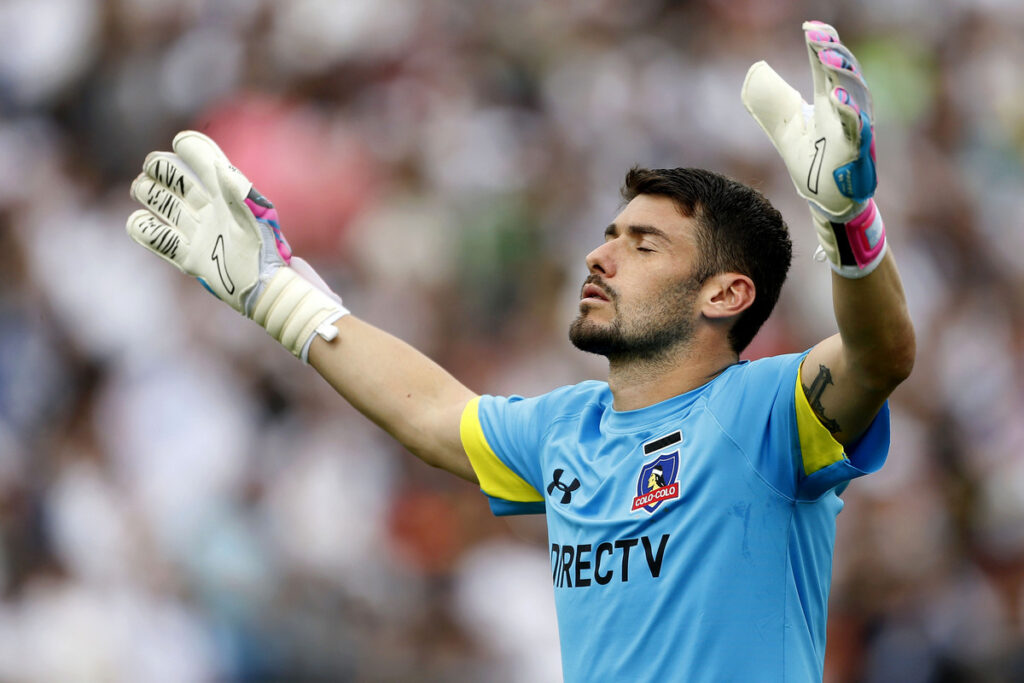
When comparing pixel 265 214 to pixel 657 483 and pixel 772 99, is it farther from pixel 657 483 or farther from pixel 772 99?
pixel 772 99

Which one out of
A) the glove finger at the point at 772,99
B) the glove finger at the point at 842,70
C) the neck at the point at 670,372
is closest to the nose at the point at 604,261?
the neck at the point at 670,372

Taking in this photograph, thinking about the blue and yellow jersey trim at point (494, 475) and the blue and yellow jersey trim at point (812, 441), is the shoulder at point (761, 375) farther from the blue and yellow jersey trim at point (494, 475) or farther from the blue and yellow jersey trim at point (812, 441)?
the blue and yellow jersey trim at point (494, 475)

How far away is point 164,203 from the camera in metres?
3.64

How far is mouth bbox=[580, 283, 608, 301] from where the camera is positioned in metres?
3.07

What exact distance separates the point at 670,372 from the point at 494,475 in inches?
23.0

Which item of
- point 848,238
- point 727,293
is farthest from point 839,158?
point 727,293

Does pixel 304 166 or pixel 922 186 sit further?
pixel 922 186

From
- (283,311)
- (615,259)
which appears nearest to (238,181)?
(283,311)

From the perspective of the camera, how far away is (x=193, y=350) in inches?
252

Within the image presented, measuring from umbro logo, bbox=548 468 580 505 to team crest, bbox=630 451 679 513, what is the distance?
8.5 inches

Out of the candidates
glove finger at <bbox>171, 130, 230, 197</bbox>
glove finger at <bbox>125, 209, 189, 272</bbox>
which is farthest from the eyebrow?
glove finger at <bbox>125, 209, 189, 272</bbox>

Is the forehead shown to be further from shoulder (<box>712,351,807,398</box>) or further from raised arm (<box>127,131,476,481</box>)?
raised arm (<box>127,131,476,481</box>)

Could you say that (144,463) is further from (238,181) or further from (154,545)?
(238,181)

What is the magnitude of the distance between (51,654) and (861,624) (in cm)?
374
